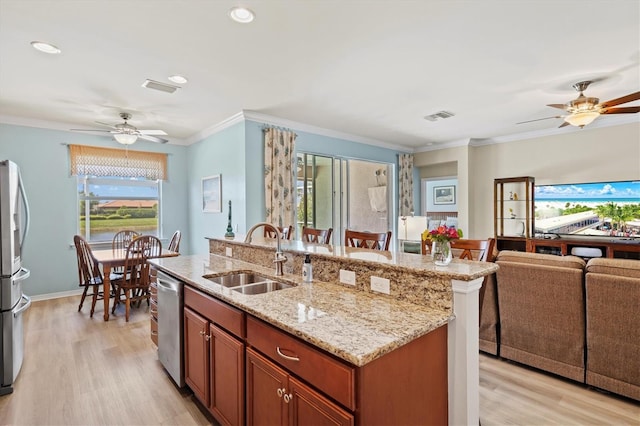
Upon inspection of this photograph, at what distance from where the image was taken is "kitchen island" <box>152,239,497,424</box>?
3.76ft

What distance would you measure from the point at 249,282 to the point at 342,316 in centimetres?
124

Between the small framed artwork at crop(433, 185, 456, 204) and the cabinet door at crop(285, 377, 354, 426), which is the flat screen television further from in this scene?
the cabinet door at crop(285, 377, 354, 426)

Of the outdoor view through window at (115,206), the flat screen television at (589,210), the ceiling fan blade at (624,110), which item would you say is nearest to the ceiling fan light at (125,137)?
the outdoor view through window at (115,206)

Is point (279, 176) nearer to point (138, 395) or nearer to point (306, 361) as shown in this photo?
point (138, 395)

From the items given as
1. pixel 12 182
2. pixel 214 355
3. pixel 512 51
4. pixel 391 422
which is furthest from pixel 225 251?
pixel 512 51

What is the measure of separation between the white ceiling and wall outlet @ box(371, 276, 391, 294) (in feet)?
5.75

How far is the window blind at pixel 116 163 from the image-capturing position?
515 centimetres

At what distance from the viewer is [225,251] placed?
333 cm

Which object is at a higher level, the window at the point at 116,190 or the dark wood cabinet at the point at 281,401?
the window at the point at 116,190

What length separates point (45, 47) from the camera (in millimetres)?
2631

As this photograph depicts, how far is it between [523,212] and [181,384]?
19.4 feet

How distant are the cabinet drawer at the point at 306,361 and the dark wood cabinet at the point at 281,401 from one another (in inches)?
Answer: 1.4

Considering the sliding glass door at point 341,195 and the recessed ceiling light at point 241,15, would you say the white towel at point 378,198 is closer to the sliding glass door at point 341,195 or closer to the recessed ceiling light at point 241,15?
the sliding glass door at point 341,195

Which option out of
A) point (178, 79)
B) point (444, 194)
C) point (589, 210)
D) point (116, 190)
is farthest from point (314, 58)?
point (444, 194)
